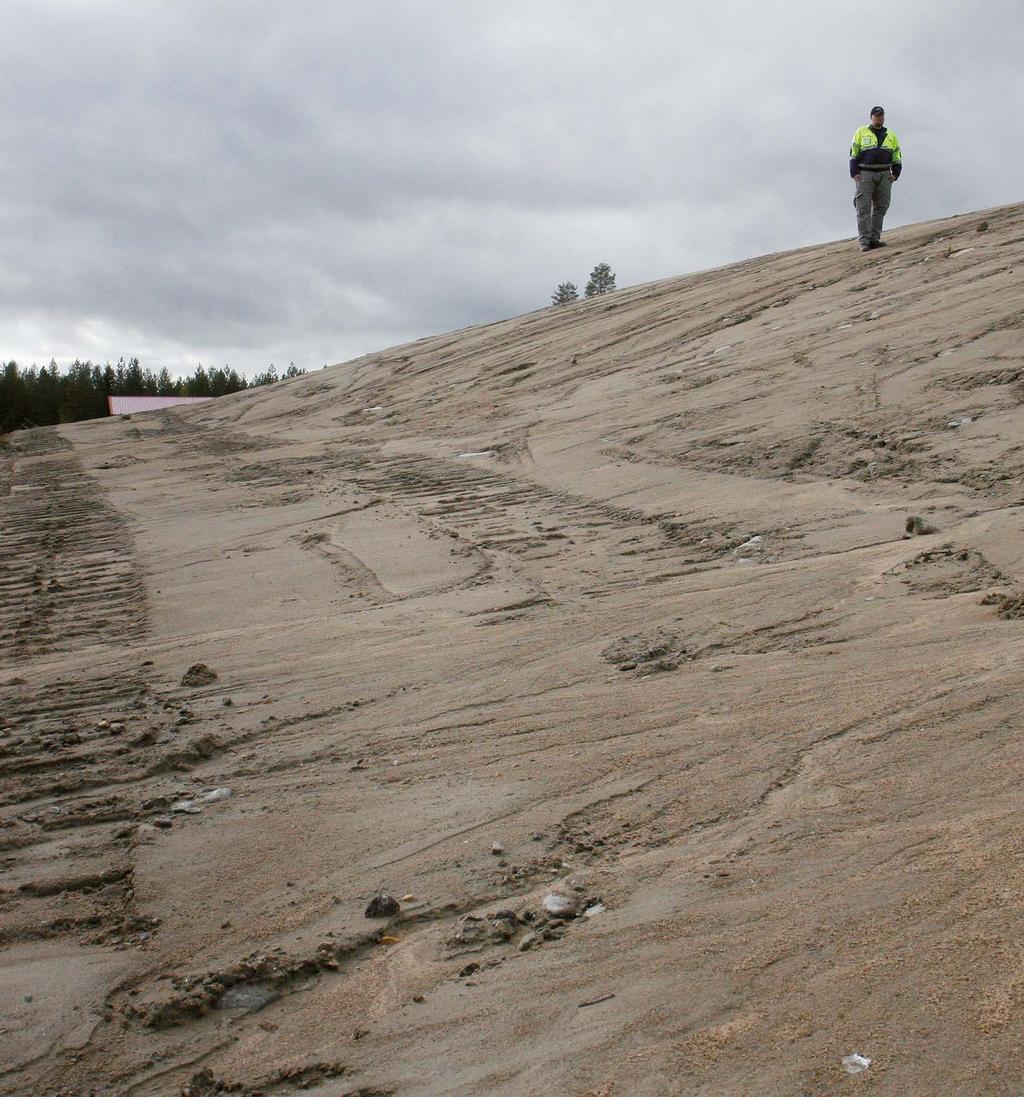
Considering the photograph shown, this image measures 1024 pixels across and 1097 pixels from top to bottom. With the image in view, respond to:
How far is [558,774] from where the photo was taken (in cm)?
355

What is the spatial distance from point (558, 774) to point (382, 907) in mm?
888

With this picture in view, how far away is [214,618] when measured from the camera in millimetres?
5945

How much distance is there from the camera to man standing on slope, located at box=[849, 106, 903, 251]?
13680 mm

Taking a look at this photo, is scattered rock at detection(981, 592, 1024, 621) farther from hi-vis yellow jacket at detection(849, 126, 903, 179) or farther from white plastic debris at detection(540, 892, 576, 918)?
hi-vis yellow jacket at detection(849, 126, 903, 179)

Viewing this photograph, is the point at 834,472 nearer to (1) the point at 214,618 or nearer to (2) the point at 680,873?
(1) the point at 214,618

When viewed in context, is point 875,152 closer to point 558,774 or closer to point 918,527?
point 918,527

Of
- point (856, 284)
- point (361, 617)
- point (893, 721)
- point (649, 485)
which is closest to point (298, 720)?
point (361, 617)

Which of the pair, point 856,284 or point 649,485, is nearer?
point 649,485

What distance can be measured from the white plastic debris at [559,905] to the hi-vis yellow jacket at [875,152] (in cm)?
1312

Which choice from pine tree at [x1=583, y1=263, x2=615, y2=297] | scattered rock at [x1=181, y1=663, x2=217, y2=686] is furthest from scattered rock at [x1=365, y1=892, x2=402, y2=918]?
pine tree at [x1=583, y1=263, x2=615, y2=297]

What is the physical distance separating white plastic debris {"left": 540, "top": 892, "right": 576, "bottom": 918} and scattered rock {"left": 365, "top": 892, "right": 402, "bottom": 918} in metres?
0.40

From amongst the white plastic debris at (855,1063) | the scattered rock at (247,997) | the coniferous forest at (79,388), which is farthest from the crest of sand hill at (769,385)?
the coniferous forest at (79,388)

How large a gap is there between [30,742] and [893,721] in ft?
10.7

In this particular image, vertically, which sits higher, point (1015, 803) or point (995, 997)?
point (1015, 803)
